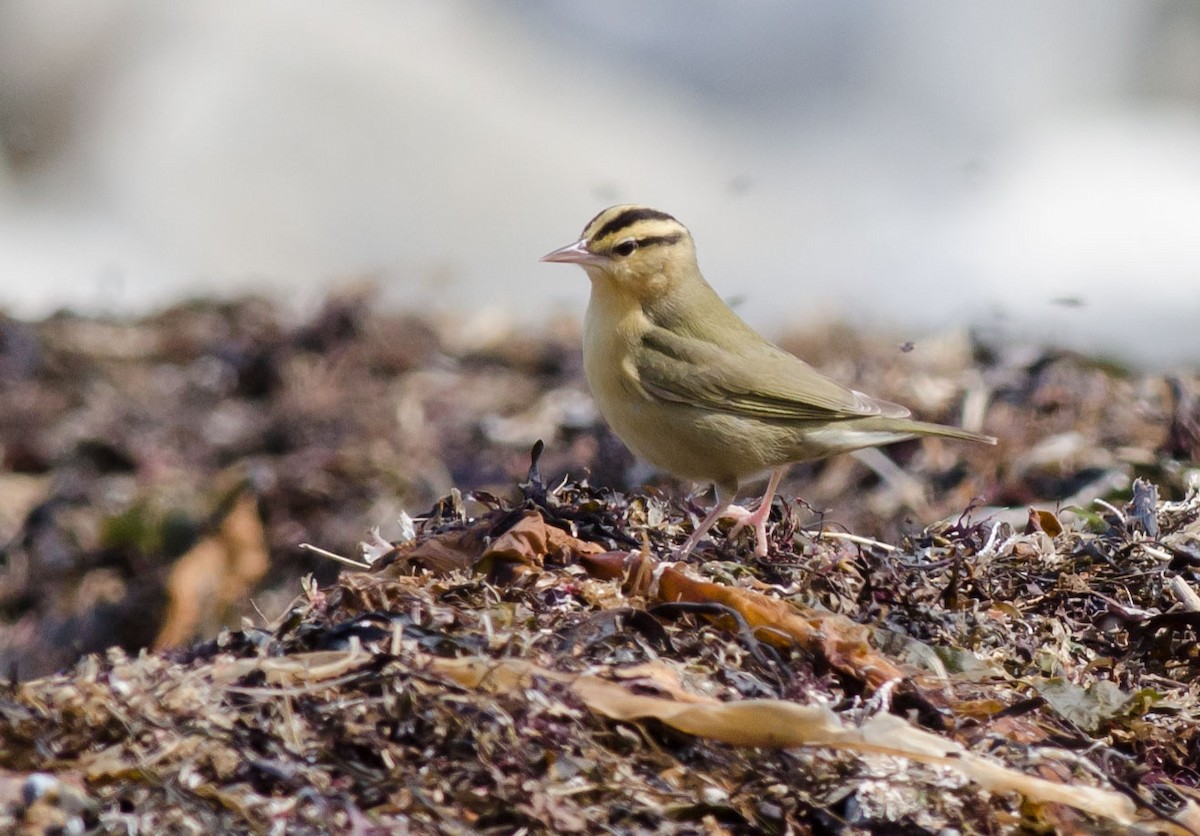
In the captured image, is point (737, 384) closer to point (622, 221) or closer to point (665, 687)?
point (622, 221)

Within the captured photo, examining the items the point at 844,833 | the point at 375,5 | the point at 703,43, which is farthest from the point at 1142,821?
the point at 375,5

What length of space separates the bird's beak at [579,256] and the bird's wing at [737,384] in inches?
13.1

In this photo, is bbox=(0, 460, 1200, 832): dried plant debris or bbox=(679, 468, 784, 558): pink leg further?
bbox=(679, 468, 784, 558): pink leg

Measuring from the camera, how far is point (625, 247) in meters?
5.55

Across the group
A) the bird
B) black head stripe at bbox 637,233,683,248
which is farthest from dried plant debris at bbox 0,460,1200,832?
black head stripe at bbox 637,233,683,248

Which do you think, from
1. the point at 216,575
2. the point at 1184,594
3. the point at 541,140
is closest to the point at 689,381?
the point at 1184,594

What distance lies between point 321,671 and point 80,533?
5.32 m

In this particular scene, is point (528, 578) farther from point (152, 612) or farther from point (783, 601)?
point (152, 612)

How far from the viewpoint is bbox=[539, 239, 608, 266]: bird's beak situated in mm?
5418

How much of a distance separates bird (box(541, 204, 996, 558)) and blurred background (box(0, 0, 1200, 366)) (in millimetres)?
7581

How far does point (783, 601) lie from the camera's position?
3.59m

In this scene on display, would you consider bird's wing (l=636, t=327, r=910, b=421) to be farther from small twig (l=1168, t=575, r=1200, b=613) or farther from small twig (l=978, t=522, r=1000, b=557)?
small twig (l=1168, t=575, r=1200, b=613)

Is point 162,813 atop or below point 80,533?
atop

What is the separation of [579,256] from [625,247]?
19 centimetres
